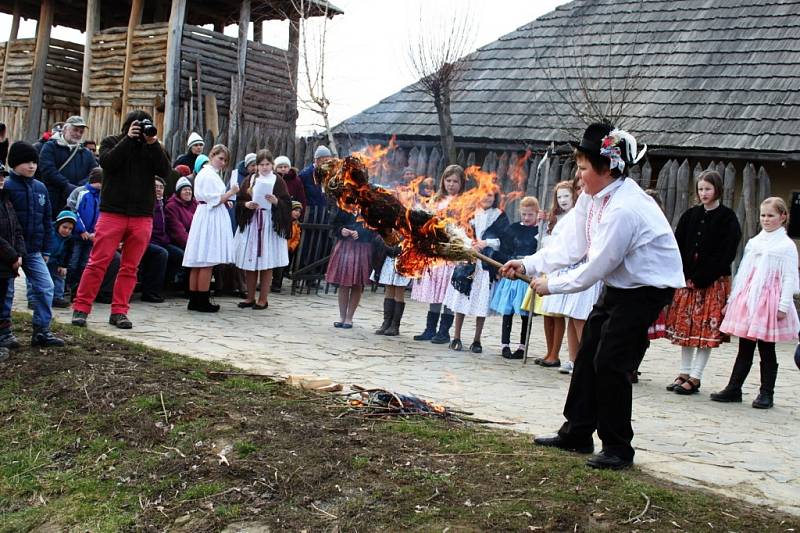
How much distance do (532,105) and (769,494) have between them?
1465 cm

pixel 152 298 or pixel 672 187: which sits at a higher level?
pixel 672 187

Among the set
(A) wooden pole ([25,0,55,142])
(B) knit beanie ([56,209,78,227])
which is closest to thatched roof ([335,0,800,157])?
(A) wooden pole ([25,0,55,142])

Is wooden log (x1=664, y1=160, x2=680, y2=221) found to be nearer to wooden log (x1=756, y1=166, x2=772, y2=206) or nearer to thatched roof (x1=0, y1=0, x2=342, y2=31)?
wooden log (x1=756, y1=166, x2=772, y2=206)

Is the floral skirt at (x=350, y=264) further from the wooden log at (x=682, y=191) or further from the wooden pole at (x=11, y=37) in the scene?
the wooden pole at (x=11, y=37)

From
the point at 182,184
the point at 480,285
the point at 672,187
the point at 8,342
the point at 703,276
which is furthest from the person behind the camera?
the point at 672,187

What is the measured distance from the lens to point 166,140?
60.8 feet

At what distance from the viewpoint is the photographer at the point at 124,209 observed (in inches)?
352

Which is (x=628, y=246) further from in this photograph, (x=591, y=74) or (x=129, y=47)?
(x=129, y=47)

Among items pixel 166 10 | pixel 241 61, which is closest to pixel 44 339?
pixel 241 61

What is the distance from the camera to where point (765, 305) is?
7895 mm

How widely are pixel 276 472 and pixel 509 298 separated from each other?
536 cm

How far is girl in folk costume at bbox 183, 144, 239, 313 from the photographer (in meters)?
10.8

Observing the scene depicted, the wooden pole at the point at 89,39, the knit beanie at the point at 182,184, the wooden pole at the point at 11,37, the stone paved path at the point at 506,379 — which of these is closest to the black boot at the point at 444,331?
the stone paved path at the point at 506,379

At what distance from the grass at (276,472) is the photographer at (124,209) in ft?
7.78
